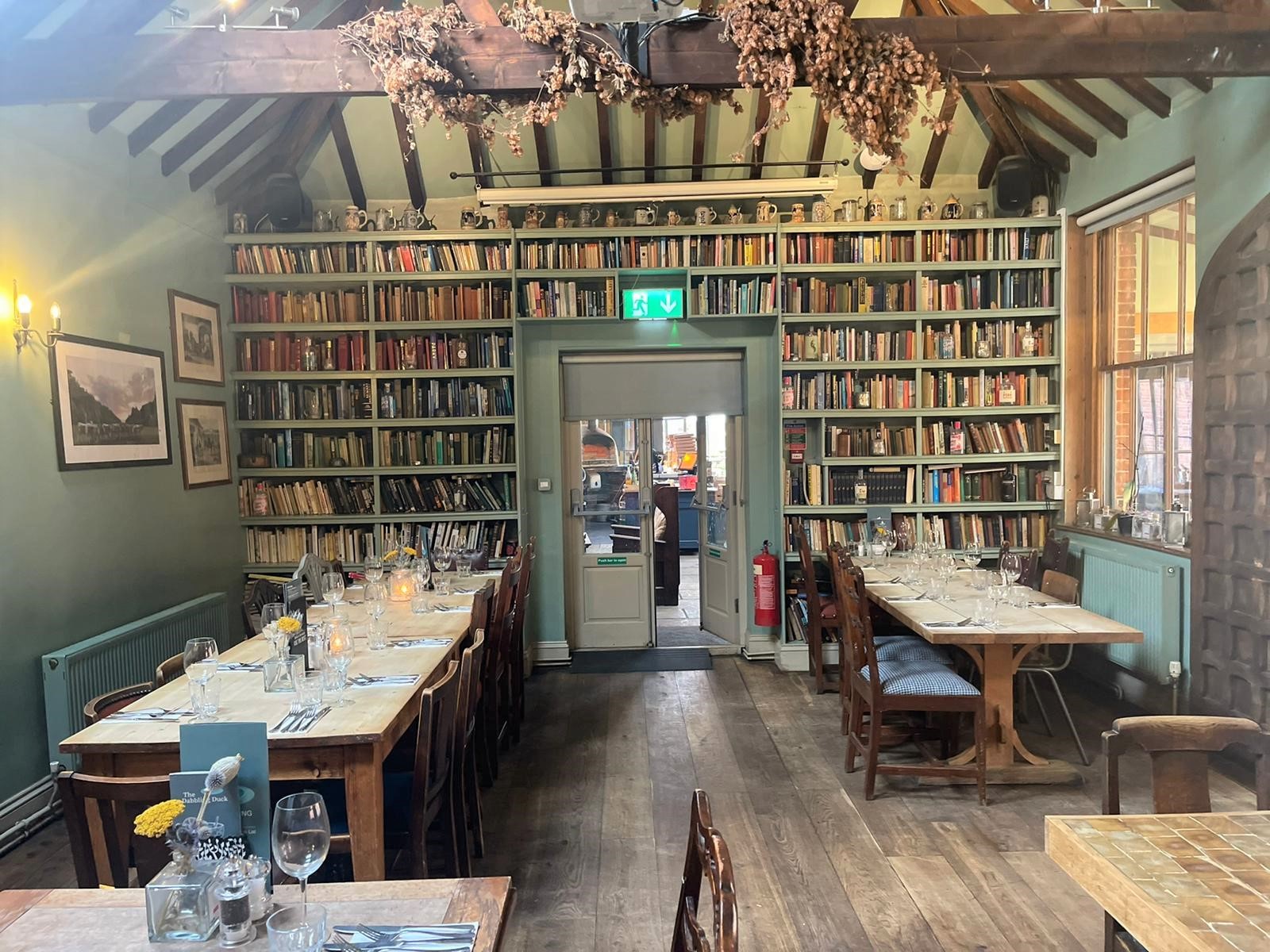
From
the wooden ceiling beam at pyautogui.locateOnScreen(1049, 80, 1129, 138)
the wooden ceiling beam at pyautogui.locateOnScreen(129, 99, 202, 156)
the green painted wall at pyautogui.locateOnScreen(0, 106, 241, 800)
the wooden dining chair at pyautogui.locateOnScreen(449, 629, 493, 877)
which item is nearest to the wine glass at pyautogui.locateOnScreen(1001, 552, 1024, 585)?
the wooden ceiling beam at pyautogui.locateOnScreen(1049, 80, 1129, 138)

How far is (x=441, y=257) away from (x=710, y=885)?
5.50m

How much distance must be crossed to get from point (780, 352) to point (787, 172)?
4.94 ft

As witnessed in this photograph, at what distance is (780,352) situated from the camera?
20.2ft

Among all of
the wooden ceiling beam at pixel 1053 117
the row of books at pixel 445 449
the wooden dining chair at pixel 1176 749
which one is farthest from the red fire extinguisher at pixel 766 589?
the wooden dining chair at pixel 1176 749

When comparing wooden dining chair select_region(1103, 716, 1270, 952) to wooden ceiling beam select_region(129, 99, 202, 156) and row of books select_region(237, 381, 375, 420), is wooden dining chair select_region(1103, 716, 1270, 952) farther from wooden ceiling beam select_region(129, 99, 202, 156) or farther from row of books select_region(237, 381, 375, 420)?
wooden ceiling beam select_region(129, 99, 202, 156)

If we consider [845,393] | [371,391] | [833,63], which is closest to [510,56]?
[833,63]

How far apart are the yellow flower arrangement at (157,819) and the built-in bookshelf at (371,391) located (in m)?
4.75

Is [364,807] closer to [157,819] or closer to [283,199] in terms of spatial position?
[157,819]

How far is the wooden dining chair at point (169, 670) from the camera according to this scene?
3125mm

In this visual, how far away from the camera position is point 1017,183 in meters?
6.02

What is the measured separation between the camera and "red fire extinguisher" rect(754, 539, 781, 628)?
249 inches

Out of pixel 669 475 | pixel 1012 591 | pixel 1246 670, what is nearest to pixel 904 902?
pixel 1012 591

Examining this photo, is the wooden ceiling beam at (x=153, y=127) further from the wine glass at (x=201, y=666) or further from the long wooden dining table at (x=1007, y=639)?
the long wooden dining table at (x=1007, y=639)

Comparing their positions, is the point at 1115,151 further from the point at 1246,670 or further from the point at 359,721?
the point at 359,721
